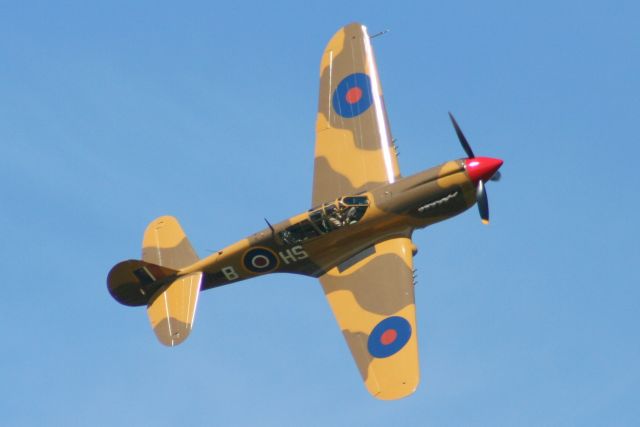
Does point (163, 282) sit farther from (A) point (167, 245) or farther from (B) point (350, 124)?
(B) point (350, 124)

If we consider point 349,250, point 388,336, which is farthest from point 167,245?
point 388,336

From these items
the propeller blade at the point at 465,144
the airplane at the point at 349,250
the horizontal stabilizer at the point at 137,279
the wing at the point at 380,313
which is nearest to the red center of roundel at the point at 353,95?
the airplane at the point at 349,250

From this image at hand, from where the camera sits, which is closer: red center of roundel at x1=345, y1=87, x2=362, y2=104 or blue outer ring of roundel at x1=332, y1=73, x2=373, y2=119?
blue outer ring of roundel at x1=332, y1=73, x2=373, y2=119

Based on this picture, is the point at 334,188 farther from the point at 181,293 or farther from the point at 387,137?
the point at 181,293

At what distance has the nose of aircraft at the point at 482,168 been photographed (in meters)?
34.9

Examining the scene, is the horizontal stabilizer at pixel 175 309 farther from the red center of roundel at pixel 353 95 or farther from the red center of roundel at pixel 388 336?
the red center of roundel at pixel 353 95

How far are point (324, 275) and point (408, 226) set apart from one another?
2355mm

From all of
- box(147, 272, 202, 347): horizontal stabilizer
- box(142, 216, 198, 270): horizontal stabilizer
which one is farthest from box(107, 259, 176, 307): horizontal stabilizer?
box(142, 216, 198, 270): horizontal stabilizer

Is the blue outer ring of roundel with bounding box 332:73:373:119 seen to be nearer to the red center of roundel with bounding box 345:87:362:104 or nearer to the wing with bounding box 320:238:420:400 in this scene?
the red center of roundel with bounding box 345:87:362:104

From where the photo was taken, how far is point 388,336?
3353 cm

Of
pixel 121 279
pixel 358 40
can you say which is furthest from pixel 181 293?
pixel 358 40

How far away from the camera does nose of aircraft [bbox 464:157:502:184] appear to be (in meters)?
34.9

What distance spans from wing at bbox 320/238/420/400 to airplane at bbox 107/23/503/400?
24mm

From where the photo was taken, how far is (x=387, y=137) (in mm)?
37031
